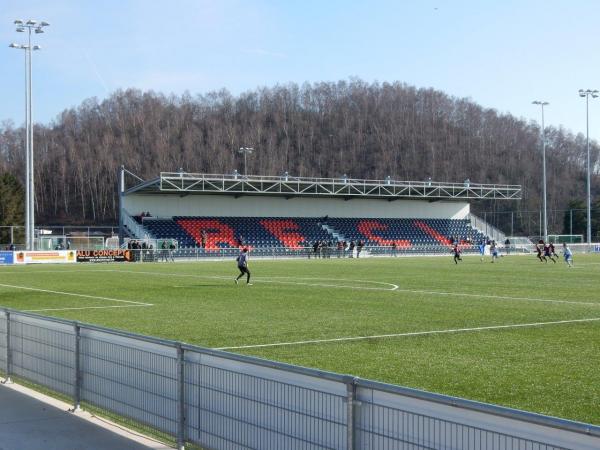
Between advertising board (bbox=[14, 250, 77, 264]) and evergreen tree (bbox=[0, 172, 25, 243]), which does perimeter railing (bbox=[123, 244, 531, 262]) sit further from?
evergreen tree (bbox=[0, 172, 25, 243])

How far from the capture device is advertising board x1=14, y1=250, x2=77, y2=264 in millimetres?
56000

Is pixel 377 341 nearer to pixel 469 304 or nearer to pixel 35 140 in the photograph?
pixel 469 304

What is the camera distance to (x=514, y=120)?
490 ft

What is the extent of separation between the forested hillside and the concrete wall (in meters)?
47.8

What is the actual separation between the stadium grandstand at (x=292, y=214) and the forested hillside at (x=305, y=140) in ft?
159

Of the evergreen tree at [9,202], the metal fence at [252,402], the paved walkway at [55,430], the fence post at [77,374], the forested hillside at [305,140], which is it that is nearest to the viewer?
the metal fence at [252,402]

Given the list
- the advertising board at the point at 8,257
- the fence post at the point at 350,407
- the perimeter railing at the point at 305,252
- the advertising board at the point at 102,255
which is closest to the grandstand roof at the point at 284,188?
the perimeter railing at the point at 305,252

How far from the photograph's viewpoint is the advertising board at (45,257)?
184ft

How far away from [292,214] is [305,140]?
67643 mm

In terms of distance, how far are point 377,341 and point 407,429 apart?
9.99m

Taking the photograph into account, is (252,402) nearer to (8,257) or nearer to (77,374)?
(77,374)

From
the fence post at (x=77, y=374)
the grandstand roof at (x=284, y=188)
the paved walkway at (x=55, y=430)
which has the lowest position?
the paved walkway at (x=55, y=430)

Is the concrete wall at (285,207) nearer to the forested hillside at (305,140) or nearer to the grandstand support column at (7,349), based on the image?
the forested hillside at (305,140)

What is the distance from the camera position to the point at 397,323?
18281 mm
